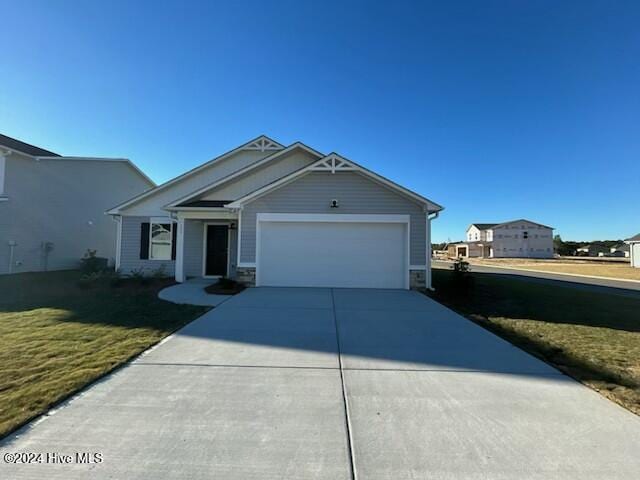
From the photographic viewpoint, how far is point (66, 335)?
5.30m

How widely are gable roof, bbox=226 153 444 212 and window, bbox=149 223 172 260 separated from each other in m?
4.19

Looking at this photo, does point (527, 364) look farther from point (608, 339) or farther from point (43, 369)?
point (43, 369)

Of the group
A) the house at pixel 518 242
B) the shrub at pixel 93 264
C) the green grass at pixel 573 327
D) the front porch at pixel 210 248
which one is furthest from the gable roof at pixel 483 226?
the shrub at pixel 93 264

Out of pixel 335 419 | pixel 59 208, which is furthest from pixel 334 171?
pixel 59 208

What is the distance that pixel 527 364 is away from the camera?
437 cm

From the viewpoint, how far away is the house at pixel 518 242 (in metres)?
58.9

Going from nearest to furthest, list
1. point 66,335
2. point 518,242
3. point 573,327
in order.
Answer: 1. point 66,335
2. point 573,327
3. point 518,242

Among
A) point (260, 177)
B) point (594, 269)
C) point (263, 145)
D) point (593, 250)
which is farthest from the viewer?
point (593, 250)

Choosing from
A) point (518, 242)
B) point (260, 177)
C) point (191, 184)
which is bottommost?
point (518, 242)

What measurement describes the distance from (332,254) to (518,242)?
61.2 m

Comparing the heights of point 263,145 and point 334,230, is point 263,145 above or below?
above

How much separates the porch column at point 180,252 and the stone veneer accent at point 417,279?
832 centimetres

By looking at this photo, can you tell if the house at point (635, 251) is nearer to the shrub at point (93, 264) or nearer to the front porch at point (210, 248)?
the front porch at point (210, 248)

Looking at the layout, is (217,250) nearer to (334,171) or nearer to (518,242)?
(334,171)
